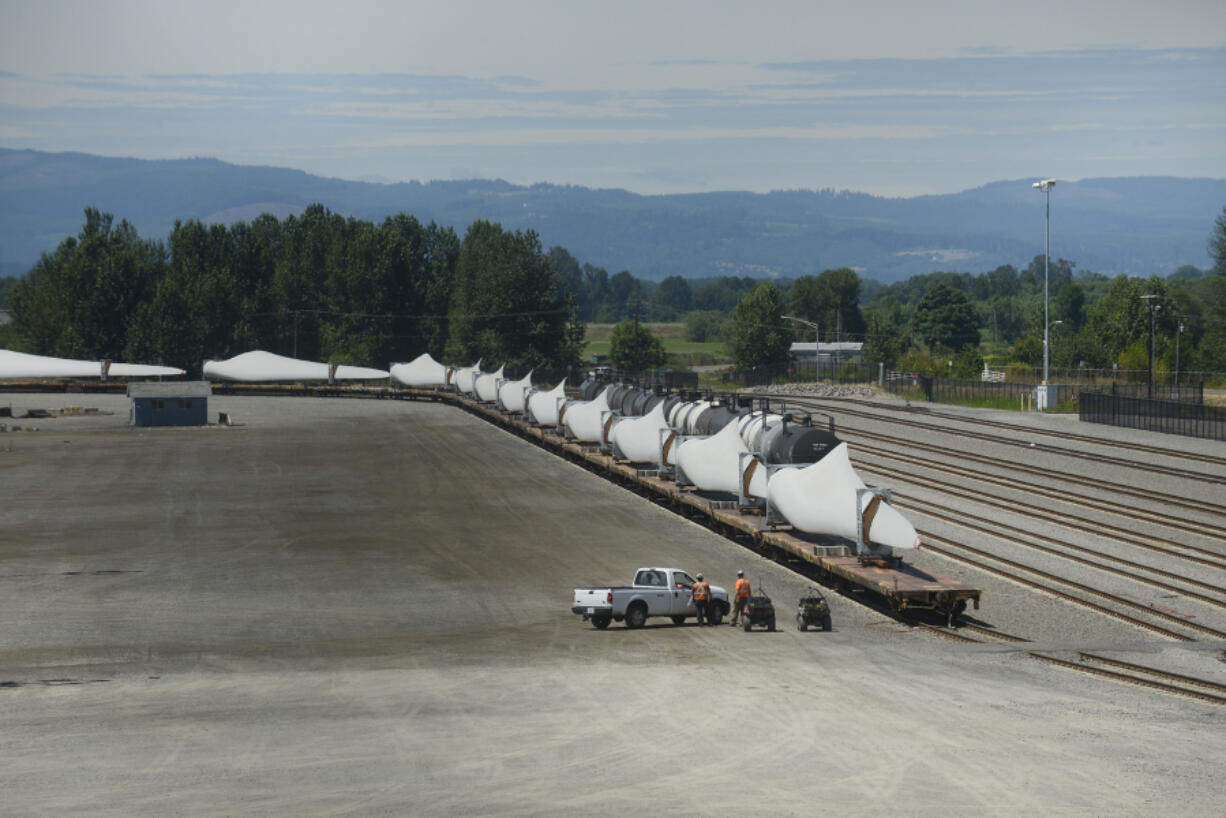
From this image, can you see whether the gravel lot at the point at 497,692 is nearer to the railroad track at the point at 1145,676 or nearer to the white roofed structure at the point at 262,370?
the railroad track at the point at 1145,676

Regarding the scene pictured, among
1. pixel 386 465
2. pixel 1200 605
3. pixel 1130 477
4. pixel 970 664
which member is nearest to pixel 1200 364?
pixel 1130 477

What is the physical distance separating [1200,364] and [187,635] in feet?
441

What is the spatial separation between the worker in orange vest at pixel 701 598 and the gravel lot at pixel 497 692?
0.94 metres

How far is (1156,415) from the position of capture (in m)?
88.9

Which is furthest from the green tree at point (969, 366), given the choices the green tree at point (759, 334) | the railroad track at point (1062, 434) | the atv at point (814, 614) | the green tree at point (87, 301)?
the atv at point (814, 614)

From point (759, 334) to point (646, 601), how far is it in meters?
158

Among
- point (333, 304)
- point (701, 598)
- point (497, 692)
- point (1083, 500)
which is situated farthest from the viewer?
point (333, 304)

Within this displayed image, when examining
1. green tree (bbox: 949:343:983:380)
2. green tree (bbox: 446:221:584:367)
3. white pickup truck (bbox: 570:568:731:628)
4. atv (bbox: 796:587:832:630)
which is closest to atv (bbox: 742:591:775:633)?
atv (bbox: 796:587:832:630)

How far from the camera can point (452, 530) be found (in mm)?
51250

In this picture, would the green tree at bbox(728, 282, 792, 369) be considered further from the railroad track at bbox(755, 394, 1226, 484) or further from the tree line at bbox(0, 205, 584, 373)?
the railroad track at bbox(755, 394, 1226, 484)

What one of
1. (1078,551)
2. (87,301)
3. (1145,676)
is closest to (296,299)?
(87,301)

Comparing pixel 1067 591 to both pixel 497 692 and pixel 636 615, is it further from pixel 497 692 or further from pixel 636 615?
pixel 497 692

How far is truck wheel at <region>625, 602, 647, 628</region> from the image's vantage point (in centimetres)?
3531

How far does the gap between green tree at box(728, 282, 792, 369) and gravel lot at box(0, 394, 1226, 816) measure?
457 feet
